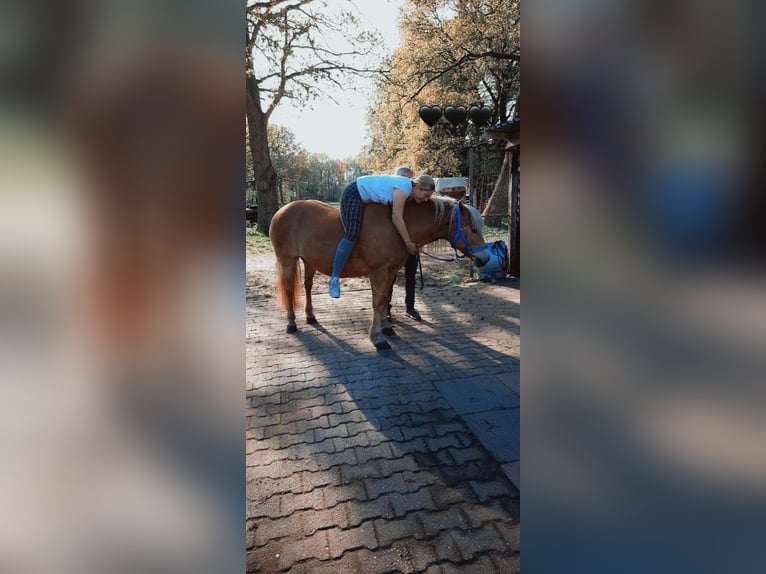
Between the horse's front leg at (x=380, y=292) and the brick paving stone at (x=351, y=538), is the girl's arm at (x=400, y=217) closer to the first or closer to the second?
the horse's front leg at (x=380, y=292)

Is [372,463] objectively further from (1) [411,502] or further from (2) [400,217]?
(2) [400,217]

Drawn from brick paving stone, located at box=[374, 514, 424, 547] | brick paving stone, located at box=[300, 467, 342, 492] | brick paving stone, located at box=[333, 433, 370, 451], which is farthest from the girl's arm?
brick paving stone, located at box=[374, 514, 424, 547]

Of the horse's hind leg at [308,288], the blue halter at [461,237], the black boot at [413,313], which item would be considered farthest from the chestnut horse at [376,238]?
the black boot at [413,313]

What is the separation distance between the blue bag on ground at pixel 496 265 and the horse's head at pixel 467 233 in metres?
3.33

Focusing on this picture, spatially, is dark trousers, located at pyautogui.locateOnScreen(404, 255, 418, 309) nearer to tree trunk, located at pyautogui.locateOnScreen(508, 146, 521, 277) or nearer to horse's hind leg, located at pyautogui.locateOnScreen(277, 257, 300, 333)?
horse's hind leg, located at pyautogui.locateOnScreen(277, 257, 300, 333)

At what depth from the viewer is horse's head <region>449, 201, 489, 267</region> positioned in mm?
5398
